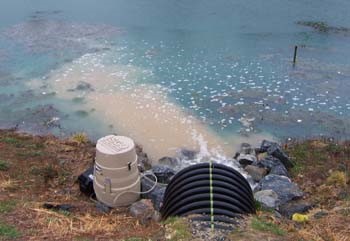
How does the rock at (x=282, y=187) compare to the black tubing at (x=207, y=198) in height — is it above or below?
below

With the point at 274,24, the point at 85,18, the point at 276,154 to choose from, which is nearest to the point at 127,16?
the point at 85,18

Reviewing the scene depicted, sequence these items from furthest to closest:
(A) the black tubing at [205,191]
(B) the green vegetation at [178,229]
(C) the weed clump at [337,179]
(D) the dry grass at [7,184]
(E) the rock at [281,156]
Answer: (E) the rock at [281,156] → (C) the weed clump at [337,179] → (D) the dry grass at [7,184] → (A) the black tubing at [205,191] → (B) the green vegetation at [178,229]

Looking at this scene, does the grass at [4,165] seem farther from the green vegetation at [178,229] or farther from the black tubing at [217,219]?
the black tubing at [217,219]

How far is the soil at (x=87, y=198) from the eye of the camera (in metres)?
3.66

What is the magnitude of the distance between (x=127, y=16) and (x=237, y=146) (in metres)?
7.30

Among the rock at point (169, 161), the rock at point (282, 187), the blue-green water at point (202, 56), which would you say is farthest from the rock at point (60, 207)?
the blue-green water at point (202, 56)

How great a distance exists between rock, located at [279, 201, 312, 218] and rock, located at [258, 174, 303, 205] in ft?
0.42

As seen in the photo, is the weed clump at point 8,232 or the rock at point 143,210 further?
the rock at point 143,210

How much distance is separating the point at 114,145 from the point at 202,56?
19.8 feet

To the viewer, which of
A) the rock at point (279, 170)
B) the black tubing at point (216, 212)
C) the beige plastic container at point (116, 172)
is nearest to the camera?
the black tubing at point (216, 212)

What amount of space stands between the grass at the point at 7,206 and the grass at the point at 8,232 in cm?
36

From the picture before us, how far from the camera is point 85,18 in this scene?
511 inches

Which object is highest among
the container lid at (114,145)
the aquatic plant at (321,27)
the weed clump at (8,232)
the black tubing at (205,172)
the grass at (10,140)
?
the black tubing at (205,172)

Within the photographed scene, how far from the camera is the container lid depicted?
4.79m
